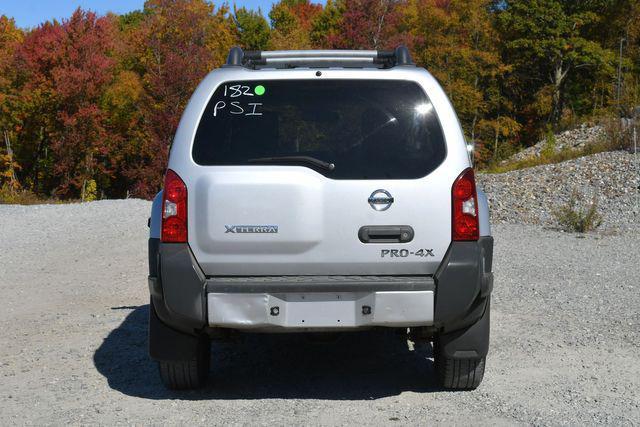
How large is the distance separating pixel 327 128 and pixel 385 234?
0.67 meters

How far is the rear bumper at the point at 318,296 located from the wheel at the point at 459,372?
65cm

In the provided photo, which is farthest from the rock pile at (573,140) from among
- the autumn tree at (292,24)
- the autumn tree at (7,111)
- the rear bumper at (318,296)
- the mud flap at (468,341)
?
the autumn tree at (292,24)

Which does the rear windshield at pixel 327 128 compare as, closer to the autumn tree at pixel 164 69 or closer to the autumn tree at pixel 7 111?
the autumn tree at pixel 164 69

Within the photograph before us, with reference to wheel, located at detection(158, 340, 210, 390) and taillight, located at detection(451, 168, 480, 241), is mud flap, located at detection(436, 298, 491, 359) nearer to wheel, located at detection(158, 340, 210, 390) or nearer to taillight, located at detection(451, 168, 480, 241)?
taillight, located at detection(451, 168, 480, 241)

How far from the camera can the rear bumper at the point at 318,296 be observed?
4.43m

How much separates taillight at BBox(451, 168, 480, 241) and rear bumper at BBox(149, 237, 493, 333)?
0.18 ft

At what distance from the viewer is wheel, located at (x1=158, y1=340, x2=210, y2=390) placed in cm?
502

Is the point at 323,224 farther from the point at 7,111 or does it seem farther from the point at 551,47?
the point at 551,47

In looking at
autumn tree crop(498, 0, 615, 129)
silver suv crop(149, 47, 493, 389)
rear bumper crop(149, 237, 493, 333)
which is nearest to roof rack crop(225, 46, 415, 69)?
silver suv crop(149, 47, 493, 389)

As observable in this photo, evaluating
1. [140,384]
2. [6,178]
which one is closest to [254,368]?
[140,384]

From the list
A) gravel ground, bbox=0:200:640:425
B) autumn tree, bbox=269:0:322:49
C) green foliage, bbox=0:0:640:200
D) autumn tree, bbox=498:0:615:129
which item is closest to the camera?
gravel ground, bbox=0:200:640:425

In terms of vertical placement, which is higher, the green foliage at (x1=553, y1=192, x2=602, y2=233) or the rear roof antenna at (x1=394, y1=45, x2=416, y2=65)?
the rear roof antenna at (x1=394, y1=45, x2=416, y2=65)

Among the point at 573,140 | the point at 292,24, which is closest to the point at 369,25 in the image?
the point at 573,140

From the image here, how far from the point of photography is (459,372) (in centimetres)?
509
